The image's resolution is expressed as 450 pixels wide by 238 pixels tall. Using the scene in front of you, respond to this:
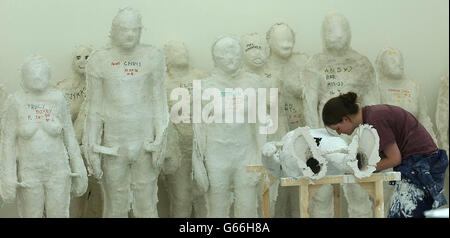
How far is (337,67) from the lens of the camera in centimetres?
901

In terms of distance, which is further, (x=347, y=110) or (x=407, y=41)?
(x=407, y=41)

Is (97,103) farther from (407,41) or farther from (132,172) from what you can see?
(407,41)

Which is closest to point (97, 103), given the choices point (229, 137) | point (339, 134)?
point (229, 137)

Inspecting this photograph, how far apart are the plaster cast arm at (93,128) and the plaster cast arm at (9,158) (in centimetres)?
59

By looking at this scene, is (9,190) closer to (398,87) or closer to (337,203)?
(337,203)

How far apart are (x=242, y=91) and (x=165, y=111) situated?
0.59 m

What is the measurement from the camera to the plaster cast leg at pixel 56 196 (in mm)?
7906

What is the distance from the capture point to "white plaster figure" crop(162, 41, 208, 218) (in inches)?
359

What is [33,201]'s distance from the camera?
310 inches

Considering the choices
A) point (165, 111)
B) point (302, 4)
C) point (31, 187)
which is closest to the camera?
point (31, 187)

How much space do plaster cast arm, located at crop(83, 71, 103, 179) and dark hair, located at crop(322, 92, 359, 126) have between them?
2.10m

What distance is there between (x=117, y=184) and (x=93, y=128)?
452mm

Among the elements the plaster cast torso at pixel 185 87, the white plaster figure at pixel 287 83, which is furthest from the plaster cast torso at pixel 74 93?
the white plaster figure at pixel 287 83

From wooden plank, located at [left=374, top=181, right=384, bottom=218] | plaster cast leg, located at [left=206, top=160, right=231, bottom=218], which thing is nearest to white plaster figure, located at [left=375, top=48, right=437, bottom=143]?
plaster cast leg, located at [left=206, top=160, right=231, bottom=218]
